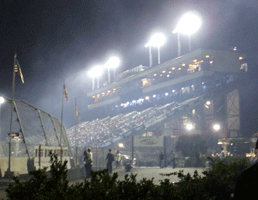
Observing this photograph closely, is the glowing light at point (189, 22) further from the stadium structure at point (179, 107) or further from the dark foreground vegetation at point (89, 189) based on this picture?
the dark foreground vegetation at point (89, 189)

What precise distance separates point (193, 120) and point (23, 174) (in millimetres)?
43181

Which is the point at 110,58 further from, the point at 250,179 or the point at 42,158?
the point at 250,179

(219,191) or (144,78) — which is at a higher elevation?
(144,78)

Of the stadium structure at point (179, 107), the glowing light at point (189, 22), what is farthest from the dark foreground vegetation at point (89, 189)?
the glowing light at point (189, 22)

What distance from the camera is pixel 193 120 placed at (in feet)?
189

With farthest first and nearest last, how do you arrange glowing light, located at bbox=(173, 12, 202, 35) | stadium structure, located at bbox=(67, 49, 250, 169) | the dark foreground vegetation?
glowing light, located at bbox=(173, 12, 202, 35) → stadium structure, located at bbox=(67, 49, 250, 169) → the dark foreground vegetation

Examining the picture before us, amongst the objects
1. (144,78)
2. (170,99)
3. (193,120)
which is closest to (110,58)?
(144,78)

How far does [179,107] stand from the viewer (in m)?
50.9

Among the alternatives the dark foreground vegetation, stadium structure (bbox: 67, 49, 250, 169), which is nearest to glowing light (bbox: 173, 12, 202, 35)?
stadium structure (bbox: 67, 49, 250, 169)

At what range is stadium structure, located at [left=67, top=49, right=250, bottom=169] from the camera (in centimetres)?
4700

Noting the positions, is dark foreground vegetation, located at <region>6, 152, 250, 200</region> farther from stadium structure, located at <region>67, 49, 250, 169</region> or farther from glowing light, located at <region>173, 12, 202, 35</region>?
glowing light, located at <region>173, 12, 202, 35</region>

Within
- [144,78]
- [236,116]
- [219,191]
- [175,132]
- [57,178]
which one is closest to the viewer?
[57,178]

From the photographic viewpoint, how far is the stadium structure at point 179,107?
47000mm

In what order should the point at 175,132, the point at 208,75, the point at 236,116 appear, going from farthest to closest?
the point at 208,75 → the point at 236,116 → the point at 175,132
